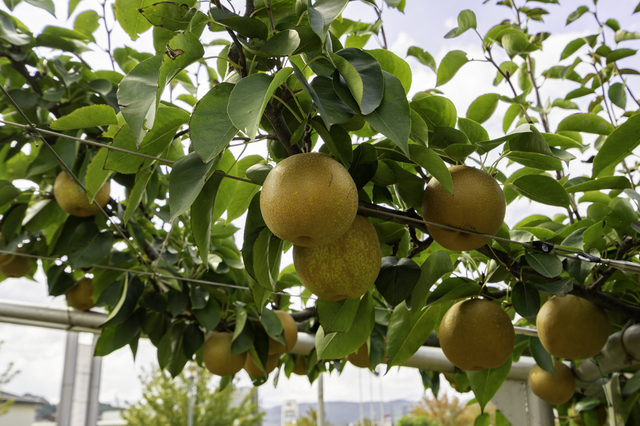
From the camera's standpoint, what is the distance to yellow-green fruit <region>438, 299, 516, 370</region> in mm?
934

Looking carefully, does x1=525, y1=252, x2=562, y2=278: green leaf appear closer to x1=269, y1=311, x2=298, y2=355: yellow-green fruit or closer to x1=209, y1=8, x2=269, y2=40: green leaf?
x1=209, y1=8, x2=269, y2=40: green leaf

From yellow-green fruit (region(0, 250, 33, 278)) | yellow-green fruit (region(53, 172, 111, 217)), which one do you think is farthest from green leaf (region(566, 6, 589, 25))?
yellow-green fruit (region(0, 250, 33, 278))

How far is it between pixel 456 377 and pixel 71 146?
1.81 metres

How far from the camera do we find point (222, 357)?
1.62 metres

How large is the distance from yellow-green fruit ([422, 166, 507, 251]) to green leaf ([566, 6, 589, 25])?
4.50 ft

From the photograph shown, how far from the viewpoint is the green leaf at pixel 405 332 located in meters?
0.99

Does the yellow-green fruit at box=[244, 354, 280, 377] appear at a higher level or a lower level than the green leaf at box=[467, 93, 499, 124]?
lower

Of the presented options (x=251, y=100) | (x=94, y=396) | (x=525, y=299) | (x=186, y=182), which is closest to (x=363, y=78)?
(x=251, y=100)

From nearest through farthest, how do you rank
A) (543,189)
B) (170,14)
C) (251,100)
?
(251,100), (170,14), (543,189)

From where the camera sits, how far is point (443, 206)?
0.75 m

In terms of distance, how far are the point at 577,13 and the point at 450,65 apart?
3.19 ft

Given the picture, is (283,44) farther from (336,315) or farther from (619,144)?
(619,144)

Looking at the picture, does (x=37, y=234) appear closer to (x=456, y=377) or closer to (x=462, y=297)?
(x=462, y=297)

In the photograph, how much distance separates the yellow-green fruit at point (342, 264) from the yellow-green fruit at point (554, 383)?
1.37 metres
